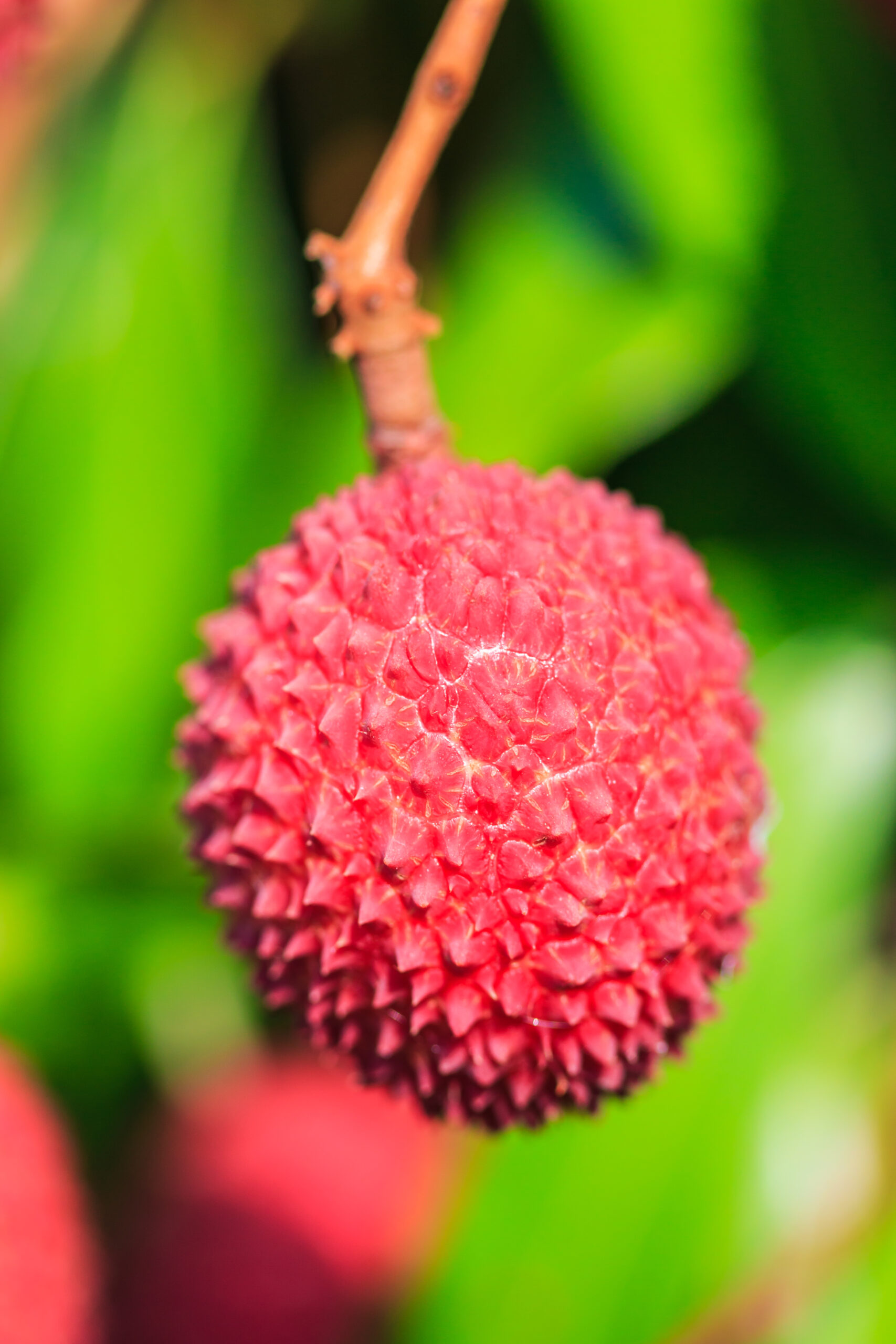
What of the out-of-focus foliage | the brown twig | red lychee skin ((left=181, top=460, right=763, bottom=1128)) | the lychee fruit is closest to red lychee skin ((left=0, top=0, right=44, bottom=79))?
the brown twig

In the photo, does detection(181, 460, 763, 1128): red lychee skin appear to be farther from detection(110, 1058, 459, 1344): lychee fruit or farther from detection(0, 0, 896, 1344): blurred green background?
detection(110, 1058, 459, 1344): lychee fruit

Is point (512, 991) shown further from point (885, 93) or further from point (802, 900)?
point (885, 93)

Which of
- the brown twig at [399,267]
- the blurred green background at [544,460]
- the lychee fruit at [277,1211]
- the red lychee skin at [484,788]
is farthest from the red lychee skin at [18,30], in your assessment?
the lychee fruit at [277,1211]

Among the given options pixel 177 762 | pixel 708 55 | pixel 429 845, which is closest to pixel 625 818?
pixel 429 845

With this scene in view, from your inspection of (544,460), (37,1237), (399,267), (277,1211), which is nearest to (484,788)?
(399,267)

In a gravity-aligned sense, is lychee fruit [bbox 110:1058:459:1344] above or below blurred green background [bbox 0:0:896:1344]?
below

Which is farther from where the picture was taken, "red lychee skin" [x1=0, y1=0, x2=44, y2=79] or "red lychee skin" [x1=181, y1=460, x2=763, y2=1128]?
"red lychee skin" [x1=0, y1=0, x2=44, y2=79]
